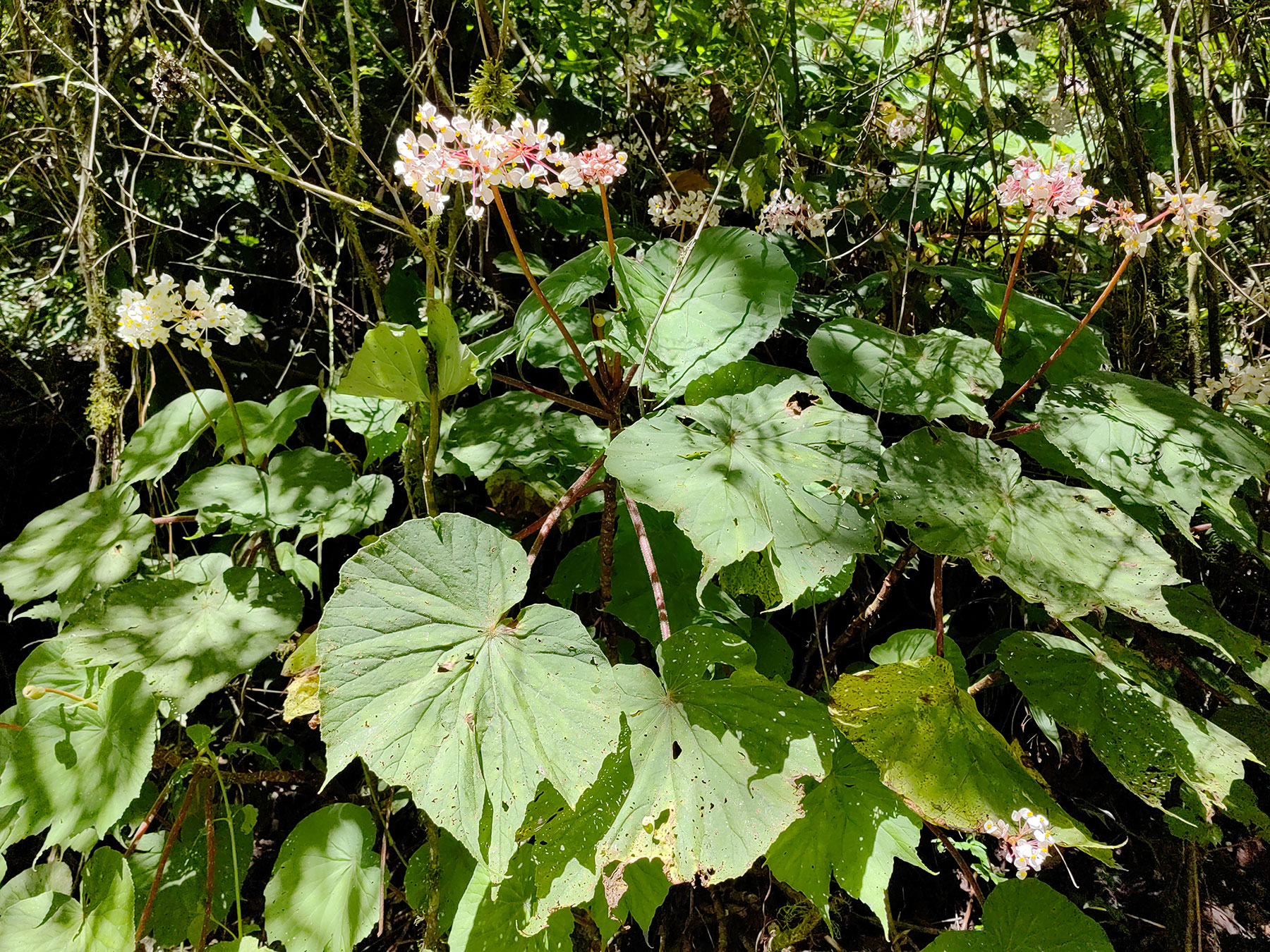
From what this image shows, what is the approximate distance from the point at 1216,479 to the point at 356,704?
1092 millimetres

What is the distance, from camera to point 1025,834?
92 cm

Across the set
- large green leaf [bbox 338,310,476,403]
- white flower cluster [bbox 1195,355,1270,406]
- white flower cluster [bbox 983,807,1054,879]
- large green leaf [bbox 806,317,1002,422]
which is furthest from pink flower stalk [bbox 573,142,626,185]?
white flower cluster [bbox 1195,355,1270,406]

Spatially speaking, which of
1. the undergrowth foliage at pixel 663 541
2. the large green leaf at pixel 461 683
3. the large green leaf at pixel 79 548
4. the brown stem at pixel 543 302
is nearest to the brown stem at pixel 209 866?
the undergrowth foliage at pixel 663 541

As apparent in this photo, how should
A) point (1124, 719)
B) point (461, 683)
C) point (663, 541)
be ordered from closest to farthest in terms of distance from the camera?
1. point (461, 683)
2. point (1124, 719)
3. point (663, 541)

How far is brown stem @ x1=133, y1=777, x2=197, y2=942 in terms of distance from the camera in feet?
3.78

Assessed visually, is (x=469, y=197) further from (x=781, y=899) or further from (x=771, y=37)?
(x=781, y=899)

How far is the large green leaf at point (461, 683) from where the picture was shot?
2.58 feet

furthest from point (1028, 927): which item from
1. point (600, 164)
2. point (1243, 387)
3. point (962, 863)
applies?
point (600, 164)

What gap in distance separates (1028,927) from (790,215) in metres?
1.21

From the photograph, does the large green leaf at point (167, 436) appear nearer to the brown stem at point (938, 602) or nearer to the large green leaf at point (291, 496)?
the large green leaf at point (291, 496)

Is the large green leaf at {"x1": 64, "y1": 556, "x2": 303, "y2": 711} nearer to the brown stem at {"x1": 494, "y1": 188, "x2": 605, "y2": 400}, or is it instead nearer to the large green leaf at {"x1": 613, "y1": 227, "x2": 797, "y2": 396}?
the brown stem at {"x1": 494, "y1": 188, "x2": 605, "y2": 400}

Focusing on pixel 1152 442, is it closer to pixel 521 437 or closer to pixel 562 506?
pixel 562 506

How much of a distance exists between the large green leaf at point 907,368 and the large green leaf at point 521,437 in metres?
0.41

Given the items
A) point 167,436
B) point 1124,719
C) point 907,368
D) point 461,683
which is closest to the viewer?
point 461,683
